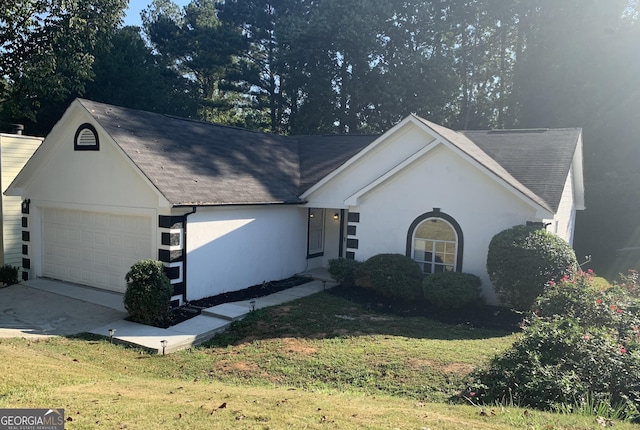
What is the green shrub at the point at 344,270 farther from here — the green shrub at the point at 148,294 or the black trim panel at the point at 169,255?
the green shrub at the point at 148,294

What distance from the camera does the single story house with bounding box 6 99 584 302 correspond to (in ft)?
38.9

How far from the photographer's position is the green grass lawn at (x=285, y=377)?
4891mm

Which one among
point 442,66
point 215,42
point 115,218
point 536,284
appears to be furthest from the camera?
point 215,42

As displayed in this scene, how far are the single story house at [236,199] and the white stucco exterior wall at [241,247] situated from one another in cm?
4

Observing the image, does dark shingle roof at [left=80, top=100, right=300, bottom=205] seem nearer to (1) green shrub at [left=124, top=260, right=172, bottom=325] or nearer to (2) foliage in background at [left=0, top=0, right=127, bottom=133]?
(1) green shrub at [left=124, top=260, right=172, bottom=325]

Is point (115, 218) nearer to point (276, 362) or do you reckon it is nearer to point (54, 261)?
point (54, 261)

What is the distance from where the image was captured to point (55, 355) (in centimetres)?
817

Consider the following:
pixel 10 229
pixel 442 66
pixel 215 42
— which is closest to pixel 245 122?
pixel 215 42

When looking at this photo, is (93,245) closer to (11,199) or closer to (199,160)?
(199,160)

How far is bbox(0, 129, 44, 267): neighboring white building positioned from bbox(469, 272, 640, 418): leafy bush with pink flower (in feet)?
48.9

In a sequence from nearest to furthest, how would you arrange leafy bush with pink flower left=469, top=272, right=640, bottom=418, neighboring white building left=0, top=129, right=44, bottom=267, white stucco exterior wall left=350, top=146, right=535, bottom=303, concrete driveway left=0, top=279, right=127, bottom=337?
leafy bush with pink flower left=469, top=272, right=640, bottom=418 → concrete driveway left=0, top=279, right=127, bottom=337 → white stucco exterior wall left=350, top=146, right=535, bottom=303 → neighboring white building left=0, top=129, right=44, bottom=267

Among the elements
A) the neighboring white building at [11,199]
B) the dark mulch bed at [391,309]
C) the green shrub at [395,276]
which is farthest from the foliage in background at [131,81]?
the green shrub at [395,276]

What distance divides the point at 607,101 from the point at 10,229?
28.2 metres

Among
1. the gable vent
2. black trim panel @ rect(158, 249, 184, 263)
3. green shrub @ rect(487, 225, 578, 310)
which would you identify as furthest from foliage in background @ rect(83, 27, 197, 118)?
green shrub @ rect(487, 225, 578, 310)
